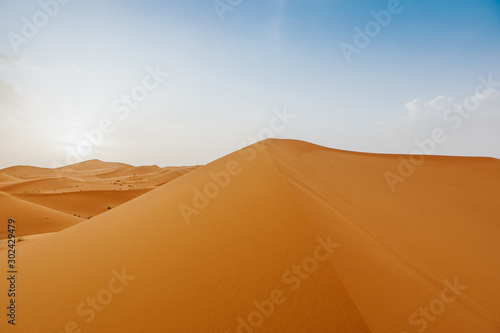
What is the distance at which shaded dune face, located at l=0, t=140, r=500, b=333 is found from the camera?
2.17 meters

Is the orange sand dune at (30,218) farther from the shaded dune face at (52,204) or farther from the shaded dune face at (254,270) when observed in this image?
the shaded dune face at (254,270)

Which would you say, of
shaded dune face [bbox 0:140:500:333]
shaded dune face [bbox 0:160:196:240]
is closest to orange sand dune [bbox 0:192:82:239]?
shaded dune face [bbox 0:160:196:240]

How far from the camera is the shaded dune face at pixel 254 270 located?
2.17 m

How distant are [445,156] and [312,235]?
1112 centimetres

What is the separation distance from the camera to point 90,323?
97.3 inches

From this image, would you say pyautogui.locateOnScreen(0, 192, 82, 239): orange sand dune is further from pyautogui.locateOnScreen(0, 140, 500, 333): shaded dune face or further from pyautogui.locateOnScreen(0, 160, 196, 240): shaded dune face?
pyautogui.locateOnScreen(0, 140, 500, 333): shaded dune face

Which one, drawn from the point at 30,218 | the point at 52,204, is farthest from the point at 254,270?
the point at 52,204

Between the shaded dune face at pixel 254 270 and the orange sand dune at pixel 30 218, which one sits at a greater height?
the orange sand dune at pixel 30 218

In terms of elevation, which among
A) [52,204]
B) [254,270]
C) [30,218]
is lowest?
[254,270]

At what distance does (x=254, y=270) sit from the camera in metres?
2.49

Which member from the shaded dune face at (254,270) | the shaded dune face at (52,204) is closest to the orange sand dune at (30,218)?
the shaded dune face at (52,204)

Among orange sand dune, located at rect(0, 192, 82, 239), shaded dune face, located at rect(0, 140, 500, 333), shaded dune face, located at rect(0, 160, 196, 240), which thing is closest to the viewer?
shaded dune face, located at rect(0, 140, 500, 333)

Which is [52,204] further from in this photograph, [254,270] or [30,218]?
[254,270]

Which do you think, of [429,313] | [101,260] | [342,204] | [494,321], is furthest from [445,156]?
[101,260]
